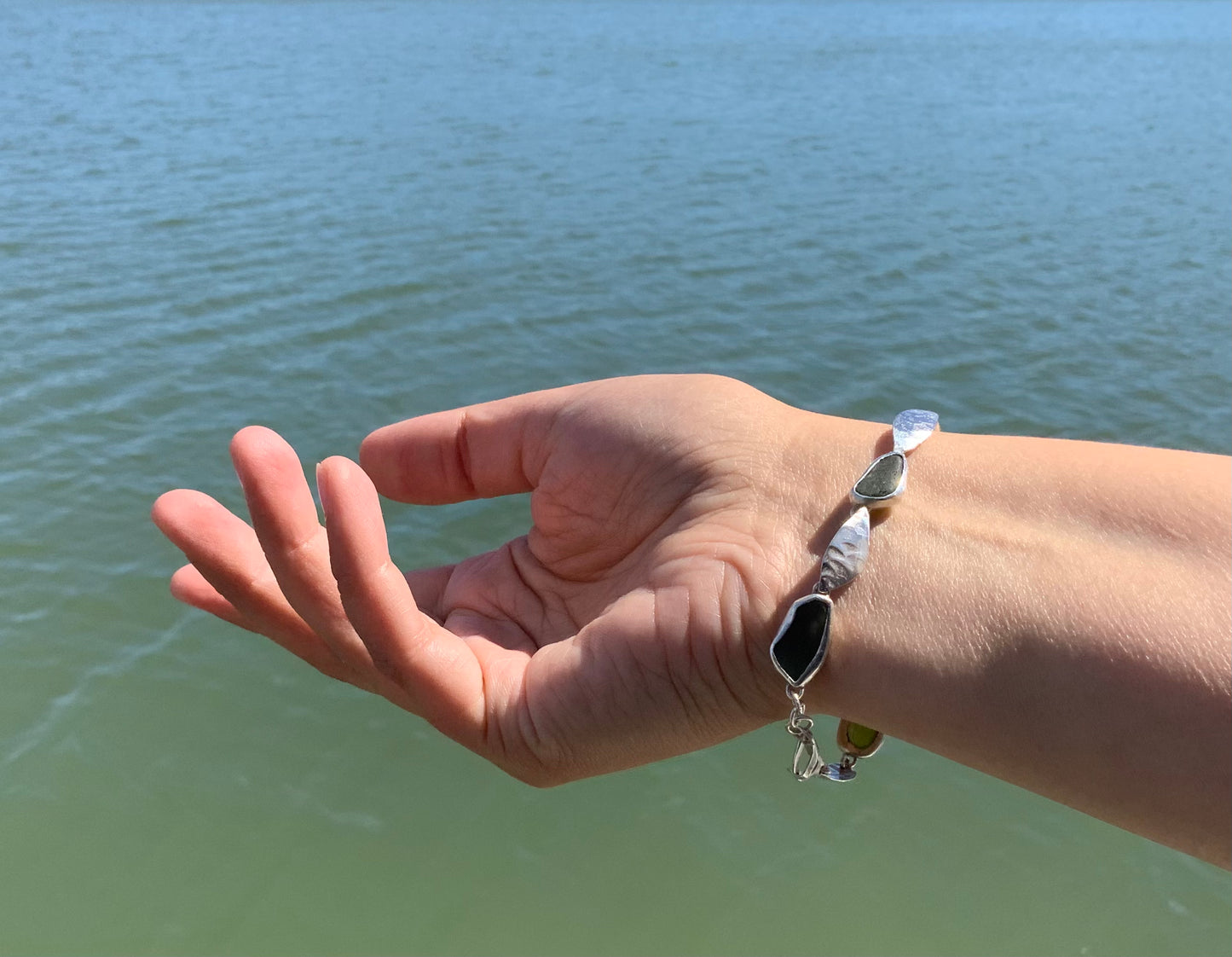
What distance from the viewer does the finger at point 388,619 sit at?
6.43 feet

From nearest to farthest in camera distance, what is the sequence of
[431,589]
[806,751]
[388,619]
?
1. [388,619]
2. [806,751]
3. [431,589]

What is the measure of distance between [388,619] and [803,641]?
0.87 m

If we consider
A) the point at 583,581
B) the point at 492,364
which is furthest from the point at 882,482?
the point at 492,364

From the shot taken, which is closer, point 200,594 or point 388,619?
point 388,619

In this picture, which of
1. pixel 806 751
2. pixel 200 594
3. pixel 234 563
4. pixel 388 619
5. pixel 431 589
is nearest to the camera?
pixel 388 619

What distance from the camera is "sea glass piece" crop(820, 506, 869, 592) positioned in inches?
82.7

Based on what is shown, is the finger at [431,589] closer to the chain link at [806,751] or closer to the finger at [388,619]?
the finger at [388,619]

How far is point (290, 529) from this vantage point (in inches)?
80.5

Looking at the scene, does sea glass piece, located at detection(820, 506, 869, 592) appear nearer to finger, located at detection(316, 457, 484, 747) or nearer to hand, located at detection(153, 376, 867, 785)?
hand, located at detection(153, 376, 867, 785)

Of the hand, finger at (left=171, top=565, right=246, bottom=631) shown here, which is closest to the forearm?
the hand

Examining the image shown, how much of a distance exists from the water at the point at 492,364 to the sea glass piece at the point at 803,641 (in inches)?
87.3

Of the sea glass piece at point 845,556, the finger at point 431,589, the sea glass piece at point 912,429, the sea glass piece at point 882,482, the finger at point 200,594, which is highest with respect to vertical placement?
the sea glass piece at point 912,429

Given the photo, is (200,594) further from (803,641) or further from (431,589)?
(803,641)

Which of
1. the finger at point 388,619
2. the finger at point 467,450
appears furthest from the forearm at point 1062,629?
the finger at point 467,450
